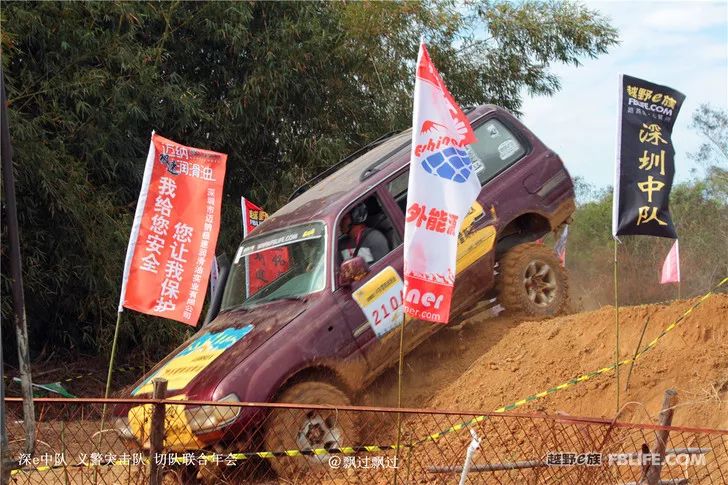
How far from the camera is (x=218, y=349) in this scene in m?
7.18

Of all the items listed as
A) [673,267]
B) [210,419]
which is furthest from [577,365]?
[673,267]

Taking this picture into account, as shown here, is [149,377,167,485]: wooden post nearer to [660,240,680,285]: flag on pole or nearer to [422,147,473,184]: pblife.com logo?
[422,147,473,184]: pblife.com logo

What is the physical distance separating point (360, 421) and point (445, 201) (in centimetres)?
230

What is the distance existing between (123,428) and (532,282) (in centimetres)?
406

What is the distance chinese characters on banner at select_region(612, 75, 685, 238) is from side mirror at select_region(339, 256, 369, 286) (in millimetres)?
1916

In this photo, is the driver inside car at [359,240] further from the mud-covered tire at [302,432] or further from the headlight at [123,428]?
the headlight at [123,428]

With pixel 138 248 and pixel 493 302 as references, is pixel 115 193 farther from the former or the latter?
pixel 493 302

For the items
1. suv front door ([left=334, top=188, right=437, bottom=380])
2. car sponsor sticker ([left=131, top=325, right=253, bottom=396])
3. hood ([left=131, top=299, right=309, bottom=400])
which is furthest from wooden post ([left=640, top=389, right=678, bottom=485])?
car sponsor sticker ([left=131, top=325, right=253, bottom=396])

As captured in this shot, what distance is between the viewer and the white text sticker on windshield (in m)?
7.62

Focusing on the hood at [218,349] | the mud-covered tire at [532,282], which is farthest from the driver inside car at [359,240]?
the mud-covered tire at [532,282]

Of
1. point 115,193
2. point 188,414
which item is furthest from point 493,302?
point 115,193

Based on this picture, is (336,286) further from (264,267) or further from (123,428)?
Result: (123,428)

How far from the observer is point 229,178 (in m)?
15.2

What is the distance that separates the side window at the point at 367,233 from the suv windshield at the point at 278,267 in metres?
0.25
